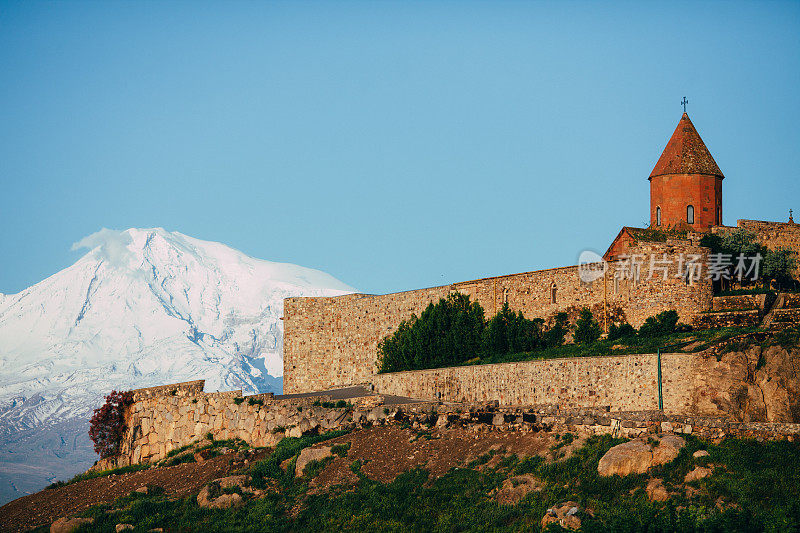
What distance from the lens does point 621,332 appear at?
113ft

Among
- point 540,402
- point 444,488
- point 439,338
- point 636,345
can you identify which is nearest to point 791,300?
point 636,345

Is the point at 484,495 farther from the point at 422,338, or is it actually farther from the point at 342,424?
the point at 422,338

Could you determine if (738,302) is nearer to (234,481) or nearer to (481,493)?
(481,493)

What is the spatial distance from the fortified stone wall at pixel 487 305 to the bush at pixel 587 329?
0.32 meters

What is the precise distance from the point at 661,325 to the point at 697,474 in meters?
11.7

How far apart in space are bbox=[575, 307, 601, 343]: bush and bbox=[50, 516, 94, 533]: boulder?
18162 mm

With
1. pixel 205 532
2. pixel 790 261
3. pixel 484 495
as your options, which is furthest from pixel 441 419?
pixel 790 261

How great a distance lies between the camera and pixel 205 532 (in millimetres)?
25188

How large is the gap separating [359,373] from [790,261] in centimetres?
1909

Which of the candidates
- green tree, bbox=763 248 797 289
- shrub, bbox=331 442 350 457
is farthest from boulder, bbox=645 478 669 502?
green tree, bbox=763 248 797 289

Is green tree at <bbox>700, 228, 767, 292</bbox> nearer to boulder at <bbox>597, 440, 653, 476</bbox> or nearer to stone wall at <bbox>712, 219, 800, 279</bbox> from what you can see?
stone wall at <bbox>712, 219, 800, 279</bbox>

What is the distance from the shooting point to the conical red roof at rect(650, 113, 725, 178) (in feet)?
144

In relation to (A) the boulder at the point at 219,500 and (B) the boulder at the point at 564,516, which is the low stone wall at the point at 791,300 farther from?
(A) the boulder at the point at 219,500

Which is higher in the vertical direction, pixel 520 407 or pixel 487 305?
pixel 487 305
